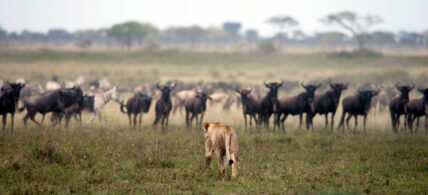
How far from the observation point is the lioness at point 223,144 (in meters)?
8.04

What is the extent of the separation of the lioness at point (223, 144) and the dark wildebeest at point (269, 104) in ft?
26.6

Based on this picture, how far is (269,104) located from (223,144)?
8.74 metres

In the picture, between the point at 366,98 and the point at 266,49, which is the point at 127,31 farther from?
the point at 366,98

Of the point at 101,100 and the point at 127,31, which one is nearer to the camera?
the point at 101,100

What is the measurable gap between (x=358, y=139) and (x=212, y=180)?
6594mm

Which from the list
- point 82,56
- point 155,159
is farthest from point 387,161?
point 82,56

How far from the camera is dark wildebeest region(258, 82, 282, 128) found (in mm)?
16469

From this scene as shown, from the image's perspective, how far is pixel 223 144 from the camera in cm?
827

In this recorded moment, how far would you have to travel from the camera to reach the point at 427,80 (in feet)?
111

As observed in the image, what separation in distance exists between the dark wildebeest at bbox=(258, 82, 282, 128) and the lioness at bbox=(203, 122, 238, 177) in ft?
26.6

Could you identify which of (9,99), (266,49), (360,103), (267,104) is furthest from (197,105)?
(266,49)

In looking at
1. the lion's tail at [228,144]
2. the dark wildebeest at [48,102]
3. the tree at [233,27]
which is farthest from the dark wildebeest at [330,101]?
the tree at [233,27]

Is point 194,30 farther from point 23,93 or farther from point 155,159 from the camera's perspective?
point 155,159

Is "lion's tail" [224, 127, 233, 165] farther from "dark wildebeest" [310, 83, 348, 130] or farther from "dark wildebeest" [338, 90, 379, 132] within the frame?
"dark wildebeest" [338, 90, 379, 132]
